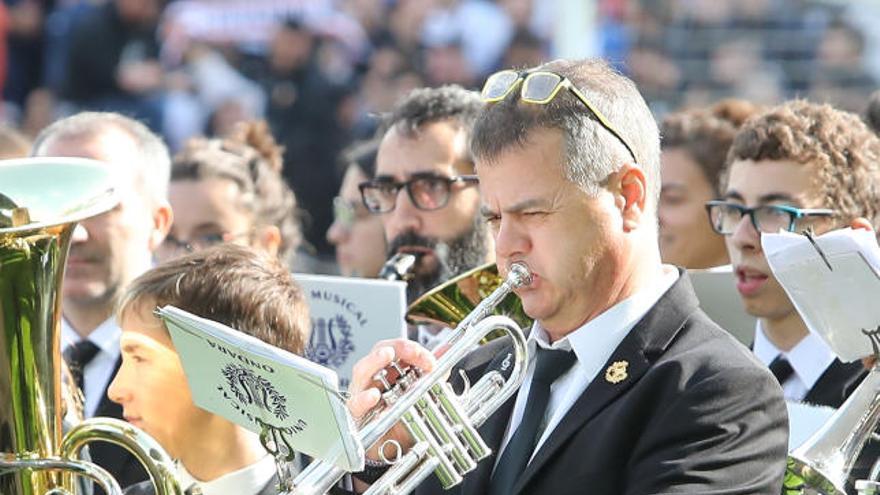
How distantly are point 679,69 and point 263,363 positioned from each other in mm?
11089

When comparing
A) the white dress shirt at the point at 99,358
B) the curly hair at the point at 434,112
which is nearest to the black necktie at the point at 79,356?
the white dress shirt at the point at 99,358

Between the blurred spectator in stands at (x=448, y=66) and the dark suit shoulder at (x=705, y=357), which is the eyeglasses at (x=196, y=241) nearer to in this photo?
the dark suit shoulder at (x=705, y=357)

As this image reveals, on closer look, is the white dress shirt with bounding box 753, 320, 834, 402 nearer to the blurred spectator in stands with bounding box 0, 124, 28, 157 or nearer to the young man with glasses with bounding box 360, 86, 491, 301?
the young man with glasses with bounding box 360, 86, 491, 301

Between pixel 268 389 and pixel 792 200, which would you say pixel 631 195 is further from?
pixel 792 200

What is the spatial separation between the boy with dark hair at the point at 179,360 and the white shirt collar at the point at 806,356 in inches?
64.4

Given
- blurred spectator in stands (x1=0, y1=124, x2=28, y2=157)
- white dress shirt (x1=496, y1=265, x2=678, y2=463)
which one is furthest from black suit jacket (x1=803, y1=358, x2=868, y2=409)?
blurred spectator in stands (x1=0, y1=124, x2=28, y2=157)

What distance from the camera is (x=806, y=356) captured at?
18.0ft

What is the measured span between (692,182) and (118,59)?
296 inches

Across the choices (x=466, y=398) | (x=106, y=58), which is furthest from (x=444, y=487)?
(x=106, y=58)

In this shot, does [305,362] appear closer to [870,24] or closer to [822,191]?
[822,191]

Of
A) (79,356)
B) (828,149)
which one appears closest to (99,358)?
(79,356)

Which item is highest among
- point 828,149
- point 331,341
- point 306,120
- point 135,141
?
point 828,149

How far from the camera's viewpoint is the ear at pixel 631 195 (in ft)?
12.9

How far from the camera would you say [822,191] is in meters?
5.52
